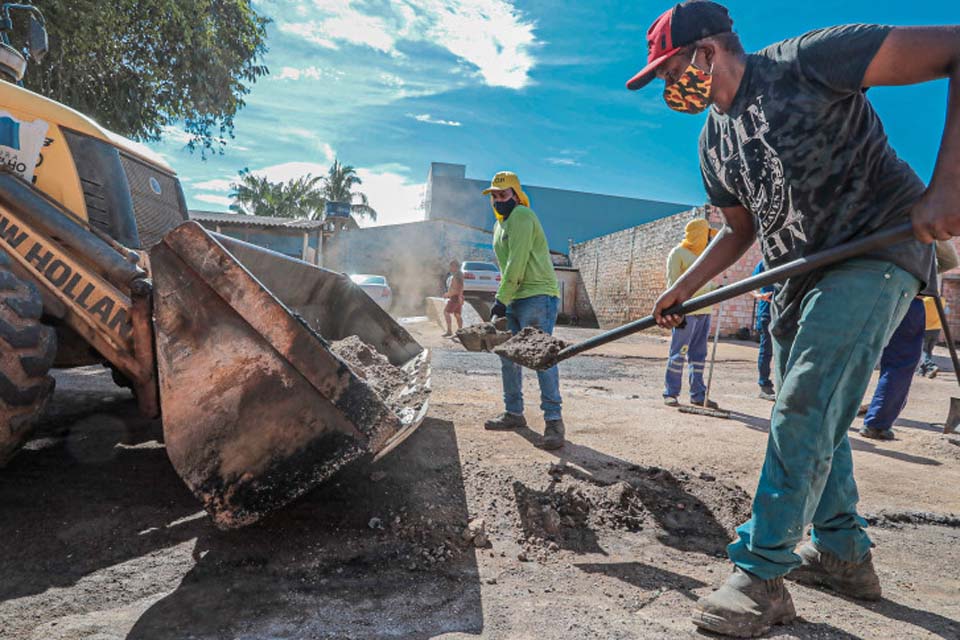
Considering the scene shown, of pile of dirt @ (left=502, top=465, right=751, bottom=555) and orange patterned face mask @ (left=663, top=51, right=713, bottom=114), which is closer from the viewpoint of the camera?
orange patterned face mask @ (left=663, top=51, right=713, bottom=114)

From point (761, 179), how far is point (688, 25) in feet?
1.95

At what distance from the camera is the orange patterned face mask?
6.77 ft

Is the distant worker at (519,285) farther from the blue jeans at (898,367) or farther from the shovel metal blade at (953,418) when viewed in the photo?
the shovel metal blade at (953,418)

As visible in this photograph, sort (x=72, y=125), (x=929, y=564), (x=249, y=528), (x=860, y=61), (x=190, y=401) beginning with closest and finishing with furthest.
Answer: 1. (x=860, y=61)
2. (x=190, y=401)
3. (x=249, y=528)
4. (x=929, y=564)
5. (x=72, y=125)

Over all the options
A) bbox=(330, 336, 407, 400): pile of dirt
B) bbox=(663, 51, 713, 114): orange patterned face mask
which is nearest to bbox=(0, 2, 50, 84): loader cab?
bbox=(330, 336, 407, 400): pile of dirt

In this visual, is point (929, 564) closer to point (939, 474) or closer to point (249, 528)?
point (939, 474)

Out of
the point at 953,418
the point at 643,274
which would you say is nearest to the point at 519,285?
the point at 953,418

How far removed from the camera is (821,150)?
74.4 inches

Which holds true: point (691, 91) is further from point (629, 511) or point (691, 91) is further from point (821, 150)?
point (629, 511)

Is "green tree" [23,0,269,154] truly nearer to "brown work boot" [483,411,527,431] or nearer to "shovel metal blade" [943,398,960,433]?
"brown work boot" [483,411,527,431]

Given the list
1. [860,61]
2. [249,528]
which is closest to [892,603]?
[860,61]

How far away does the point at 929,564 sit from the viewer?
2.52m

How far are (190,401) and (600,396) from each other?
496 centimetres

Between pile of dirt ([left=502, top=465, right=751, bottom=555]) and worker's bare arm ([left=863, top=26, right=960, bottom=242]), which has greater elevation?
worker's bare arm ([left=863, top=26, right=960, bottom=242])
